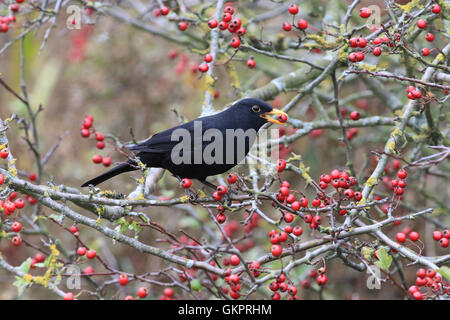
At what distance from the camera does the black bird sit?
3744mm

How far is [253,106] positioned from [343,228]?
62.7 inches

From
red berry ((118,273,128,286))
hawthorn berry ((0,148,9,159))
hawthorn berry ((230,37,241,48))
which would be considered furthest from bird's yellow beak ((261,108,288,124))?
hawthorn berry ((0,148,9,159))

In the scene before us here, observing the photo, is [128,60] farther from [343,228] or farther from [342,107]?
[343,228]

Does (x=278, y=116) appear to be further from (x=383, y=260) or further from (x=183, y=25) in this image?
(x=383, y=260)

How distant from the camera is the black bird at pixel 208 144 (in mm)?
3744

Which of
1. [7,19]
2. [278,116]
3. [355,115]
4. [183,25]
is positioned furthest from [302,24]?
[7,19]

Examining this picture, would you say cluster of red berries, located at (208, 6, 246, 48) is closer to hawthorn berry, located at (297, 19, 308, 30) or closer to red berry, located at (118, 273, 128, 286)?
hawthorn berry, located at (297, 19, 308, 30)

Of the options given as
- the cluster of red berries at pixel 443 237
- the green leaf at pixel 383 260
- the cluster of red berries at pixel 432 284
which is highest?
the cluster of red berries at pixel 443 237

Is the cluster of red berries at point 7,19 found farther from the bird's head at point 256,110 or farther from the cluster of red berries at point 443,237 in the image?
the cluster of red berries at point 443,237

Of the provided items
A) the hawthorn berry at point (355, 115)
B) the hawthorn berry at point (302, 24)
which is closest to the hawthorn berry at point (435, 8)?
the hawthorn berry at point (302, 24)

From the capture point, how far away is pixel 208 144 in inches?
152

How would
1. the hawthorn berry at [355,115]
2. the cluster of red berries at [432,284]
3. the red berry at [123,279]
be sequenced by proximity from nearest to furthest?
the cluster of red berries at [432,284] → the red berry at [123,279] → the hawthorn berry at [355,115]

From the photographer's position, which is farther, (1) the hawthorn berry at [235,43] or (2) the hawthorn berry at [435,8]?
(1) the hawthorn berry at [235,43]
